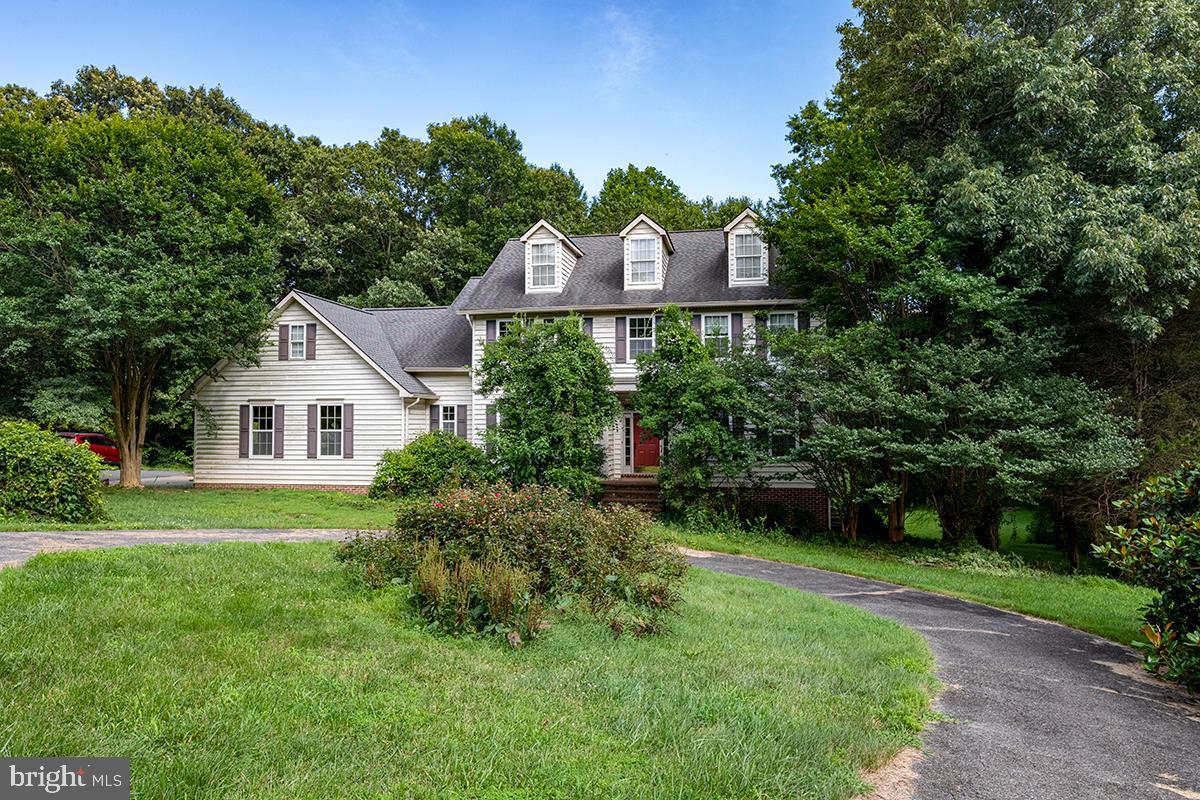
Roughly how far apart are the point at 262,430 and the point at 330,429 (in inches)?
88.7

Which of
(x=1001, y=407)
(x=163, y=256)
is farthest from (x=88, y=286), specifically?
(x=1001, y=407)

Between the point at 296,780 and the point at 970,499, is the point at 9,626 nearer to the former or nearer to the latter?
the point at 296,780

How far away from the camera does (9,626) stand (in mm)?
4406

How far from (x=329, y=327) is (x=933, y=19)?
17.3 metres

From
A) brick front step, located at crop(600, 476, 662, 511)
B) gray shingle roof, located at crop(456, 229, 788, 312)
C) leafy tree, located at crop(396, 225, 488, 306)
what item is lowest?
brick front step, located at crop(600, 476, 662, 511)

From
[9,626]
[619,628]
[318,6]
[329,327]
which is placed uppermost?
[318,6]

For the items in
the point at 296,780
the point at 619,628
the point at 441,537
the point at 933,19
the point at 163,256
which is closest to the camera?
the point at 296,780

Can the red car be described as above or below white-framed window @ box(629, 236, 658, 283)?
below

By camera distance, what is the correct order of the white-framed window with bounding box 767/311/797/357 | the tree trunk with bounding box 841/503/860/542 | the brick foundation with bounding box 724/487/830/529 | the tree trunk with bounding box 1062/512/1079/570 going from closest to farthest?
the tree trunk with bounding box 1062/512/1079/570
the tree trunk with bounding box 841/503/860/542
the brick foundation with bounding box 724/487/830/529
the white-framed window with bounding box 767/311/797/357

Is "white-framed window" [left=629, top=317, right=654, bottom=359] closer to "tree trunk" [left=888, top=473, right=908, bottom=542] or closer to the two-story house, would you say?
the two-story house

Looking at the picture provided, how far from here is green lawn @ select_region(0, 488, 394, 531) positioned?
11500 millimetres

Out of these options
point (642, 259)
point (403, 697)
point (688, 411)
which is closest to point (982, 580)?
point (688, 411)

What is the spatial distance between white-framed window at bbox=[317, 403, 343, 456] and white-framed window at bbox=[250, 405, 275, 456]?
62.7 inches

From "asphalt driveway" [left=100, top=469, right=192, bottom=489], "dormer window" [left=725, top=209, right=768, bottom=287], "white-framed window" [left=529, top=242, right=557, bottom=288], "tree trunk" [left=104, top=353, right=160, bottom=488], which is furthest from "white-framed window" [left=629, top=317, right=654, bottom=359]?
"asphalt driveway" [left=100, top=469, right=192, bottom=489]
